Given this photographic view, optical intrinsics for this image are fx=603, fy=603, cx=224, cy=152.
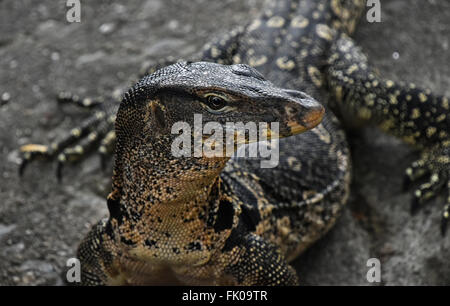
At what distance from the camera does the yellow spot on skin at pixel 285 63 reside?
Result: 5270mm

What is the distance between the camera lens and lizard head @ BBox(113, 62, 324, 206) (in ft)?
9.70

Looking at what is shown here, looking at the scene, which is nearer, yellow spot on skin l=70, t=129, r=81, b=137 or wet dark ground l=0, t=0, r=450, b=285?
wet dark ground l=0, t=0, r=450, b=285

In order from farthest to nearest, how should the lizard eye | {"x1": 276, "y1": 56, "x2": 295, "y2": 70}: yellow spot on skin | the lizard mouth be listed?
{"x1": 276, "y1": 56, "x2": 295, "y2": 70}: yellow spot on skin < the lizard eye < the lizard mouth

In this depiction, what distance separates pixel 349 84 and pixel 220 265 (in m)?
2.37

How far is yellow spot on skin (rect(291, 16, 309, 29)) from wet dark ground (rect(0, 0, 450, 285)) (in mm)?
1110

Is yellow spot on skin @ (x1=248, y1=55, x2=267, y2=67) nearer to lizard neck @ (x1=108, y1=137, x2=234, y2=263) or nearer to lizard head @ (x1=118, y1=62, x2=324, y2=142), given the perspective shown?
lizard neck @ (x1=108, y1=137, x2=234, y2=263)

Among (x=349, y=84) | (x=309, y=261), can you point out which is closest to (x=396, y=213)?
(x=309, y=261)

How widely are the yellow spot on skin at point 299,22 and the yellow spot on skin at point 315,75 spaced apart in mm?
442

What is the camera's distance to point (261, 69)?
524cm

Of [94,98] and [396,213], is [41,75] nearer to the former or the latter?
[94,98]

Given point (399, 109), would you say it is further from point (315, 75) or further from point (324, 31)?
point (324, 31)

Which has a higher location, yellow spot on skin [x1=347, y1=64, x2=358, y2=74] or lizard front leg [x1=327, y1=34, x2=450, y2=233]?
yellow spot on skin [x1=347, y1=64, x2=358, y2=74]

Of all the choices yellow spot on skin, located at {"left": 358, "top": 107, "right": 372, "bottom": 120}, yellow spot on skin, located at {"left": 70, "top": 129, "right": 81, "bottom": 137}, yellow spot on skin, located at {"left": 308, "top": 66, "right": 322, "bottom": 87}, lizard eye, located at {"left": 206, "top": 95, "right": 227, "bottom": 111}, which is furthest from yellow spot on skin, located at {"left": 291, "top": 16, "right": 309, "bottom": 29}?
lizard eye, located at {"left": 206, "top": 95, "right": 227, "bottom": 111}

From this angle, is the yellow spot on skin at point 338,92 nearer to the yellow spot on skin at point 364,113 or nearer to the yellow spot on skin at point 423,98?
the yellow spot on skin at point 364,113
